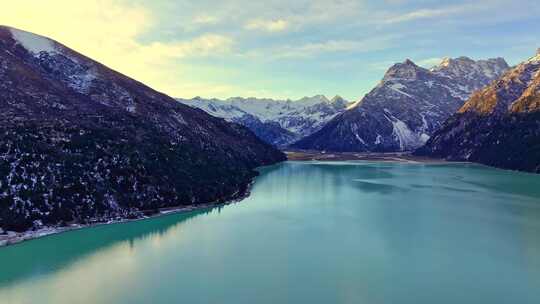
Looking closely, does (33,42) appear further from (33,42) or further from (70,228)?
(70,228)

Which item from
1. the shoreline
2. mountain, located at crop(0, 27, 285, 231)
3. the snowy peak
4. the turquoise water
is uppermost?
the snowy peak

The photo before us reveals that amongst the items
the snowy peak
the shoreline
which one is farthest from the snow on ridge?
Answer: the shoreline

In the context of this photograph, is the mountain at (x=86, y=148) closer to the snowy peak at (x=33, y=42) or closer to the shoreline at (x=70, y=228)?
the snowy peak at (x=33, y=42)

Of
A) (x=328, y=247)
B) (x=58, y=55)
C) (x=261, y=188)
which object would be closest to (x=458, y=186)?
(x=261, y=188)

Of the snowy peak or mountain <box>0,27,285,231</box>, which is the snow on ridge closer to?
the snowy peak

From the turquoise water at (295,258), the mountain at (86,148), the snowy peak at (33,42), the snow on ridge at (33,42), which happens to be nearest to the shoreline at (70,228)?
the mountain at (86,148)

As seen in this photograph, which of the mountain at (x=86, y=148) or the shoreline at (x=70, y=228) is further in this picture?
the mountain at (x=86, y=148)
